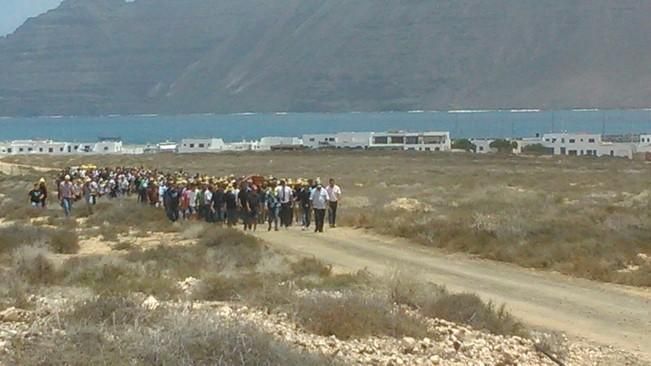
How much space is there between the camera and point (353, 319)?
36.3 feet

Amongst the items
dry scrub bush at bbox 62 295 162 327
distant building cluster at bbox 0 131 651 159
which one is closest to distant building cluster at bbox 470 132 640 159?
distant building cluster at bbox 0 131 651 159

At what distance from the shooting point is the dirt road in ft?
44.5

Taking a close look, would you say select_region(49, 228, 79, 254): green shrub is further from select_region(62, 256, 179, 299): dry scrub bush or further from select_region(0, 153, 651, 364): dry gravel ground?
select_region(0, 153, 651, 364): dry gravel ground

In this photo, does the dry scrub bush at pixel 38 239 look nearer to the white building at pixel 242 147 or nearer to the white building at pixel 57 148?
the white building at pixel 57 148

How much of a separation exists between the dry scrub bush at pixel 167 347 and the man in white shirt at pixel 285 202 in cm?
1734

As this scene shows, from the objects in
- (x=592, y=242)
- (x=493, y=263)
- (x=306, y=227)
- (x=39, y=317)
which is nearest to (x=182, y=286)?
(x=39, y=317)

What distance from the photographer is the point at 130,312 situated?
33.5 feet

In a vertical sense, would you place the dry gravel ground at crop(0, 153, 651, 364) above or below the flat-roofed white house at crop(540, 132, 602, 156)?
above

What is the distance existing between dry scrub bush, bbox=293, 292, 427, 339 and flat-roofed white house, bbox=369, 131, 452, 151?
374ft


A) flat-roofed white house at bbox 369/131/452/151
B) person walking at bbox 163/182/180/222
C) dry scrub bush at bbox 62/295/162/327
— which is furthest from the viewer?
flat-roofed white house at bbox 369/131/452/151

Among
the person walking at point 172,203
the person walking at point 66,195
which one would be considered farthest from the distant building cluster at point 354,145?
the person walking at point 172,203

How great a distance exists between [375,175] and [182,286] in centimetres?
4738

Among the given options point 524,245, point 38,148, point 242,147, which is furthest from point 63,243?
point 38,148

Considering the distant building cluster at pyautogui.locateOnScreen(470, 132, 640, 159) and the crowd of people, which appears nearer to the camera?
the crowd of people
